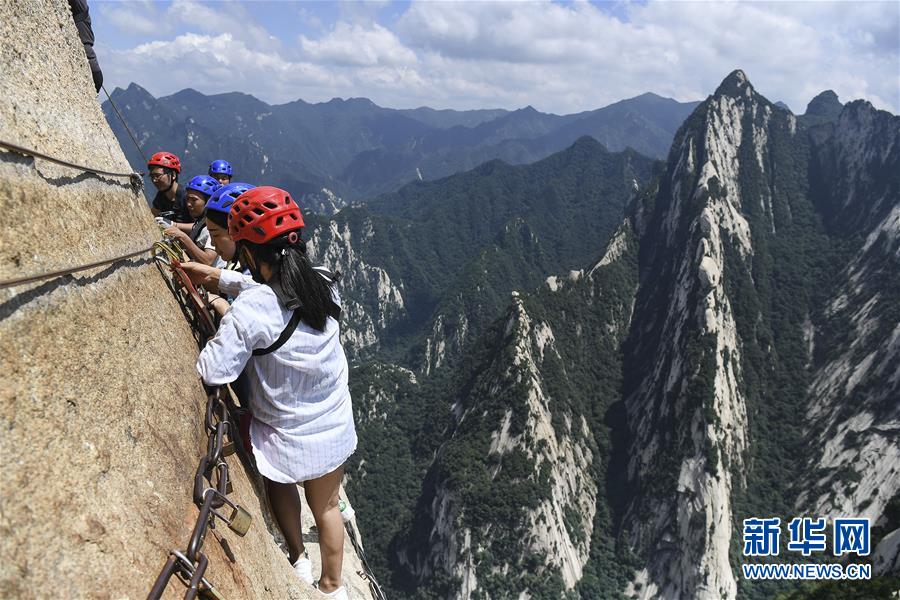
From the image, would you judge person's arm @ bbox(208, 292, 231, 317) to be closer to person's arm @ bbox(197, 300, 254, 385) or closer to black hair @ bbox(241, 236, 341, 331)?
black hair @ bbox(241, 236, 341, 331)

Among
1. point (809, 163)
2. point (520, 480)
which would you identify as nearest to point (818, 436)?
point (520, 480)

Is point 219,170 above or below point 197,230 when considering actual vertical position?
above

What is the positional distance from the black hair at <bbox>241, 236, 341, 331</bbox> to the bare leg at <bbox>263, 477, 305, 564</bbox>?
92.2 inches

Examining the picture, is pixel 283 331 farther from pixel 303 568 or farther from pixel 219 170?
pixel 219 170

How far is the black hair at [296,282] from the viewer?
5.42 meters

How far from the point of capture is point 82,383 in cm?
414

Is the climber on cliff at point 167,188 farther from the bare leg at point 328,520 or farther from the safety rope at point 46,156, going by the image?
the bare leg at point 328,520

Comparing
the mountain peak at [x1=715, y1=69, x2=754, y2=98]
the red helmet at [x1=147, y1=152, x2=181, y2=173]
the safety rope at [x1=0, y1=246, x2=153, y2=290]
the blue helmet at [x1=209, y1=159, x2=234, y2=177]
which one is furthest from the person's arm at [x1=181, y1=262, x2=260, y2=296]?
the mountain peak at [x1=715, y1=69, x2=754, y2=98]

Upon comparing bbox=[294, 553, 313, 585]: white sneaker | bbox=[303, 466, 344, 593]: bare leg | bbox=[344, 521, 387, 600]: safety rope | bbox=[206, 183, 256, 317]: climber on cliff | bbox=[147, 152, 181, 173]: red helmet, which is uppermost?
bbox=[147, 152, 181, 173]: red helmet

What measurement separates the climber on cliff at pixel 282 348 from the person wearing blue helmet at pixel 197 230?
1.52 meters

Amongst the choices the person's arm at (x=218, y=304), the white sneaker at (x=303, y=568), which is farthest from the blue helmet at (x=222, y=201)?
the white sneaker at (x=303, y=568)

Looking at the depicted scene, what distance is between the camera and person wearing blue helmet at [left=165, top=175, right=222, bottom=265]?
25.7 feet

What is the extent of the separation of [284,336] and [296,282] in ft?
1.83

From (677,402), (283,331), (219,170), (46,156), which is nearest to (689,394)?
(677,402)
